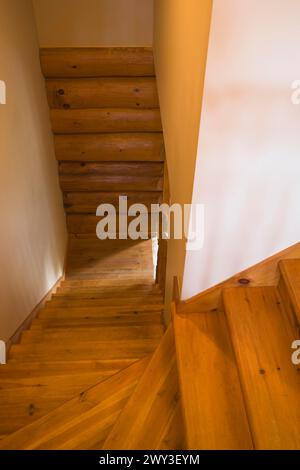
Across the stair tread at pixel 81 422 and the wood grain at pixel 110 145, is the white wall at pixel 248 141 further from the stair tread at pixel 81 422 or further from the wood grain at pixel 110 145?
the wood grain at pixel 110 145

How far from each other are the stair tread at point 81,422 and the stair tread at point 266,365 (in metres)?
0.56

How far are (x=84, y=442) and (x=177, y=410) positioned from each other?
39cm

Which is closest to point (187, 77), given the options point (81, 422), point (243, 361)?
point (243, 361)

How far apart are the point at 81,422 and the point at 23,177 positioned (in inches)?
78.2

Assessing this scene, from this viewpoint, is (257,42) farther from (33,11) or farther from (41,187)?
(33,11)

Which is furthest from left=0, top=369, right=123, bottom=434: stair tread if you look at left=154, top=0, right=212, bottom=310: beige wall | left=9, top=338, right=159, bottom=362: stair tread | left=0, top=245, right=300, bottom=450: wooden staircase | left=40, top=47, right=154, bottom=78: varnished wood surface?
left=40, top=47, right=154, bottom=78: varnished wood surface

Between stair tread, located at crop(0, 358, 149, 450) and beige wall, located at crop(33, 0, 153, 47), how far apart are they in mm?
3508

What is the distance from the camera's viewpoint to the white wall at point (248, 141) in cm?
114

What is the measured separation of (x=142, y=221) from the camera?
216 inches

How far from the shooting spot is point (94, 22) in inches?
154

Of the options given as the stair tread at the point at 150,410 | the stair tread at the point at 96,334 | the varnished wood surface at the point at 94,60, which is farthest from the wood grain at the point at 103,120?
the stair tread at the point at 150,410

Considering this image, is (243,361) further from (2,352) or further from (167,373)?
(2,352)

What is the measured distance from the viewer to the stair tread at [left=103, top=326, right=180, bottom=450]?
4.80 ft

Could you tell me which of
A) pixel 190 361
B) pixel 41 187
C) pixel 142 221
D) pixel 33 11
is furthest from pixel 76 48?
pixel 190 361
